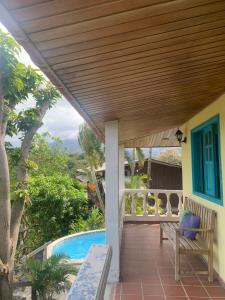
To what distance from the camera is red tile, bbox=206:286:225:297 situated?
3.87 meters

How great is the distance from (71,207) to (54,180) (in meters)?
1.37

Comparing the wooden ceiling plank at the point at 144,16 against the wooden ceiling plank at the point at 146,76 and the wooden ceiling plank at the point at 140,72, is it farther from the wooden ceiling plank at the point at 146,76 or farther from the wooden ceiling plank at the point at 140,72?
the wooden ceiling plank at the point at 146,76

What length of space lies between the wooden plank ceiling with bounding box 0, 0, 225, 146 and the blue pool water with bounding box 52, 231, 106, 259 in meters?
6.12

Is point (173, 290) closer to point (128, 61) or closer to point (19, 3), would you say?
point (128, 61)

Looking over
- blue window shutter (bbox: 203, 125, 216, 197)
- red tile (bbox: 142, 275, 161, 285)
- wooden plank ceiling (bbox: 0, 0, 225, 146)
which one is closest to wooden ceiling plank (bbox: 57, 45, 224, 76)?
wooden plank ceiling (bbox: 0, 0, 225, 146)

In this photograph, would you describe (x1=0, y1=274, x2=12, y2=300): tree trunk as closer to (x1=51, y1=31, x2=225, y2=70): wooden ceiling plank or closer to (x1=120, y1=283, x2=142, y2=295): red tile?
(x1=120, y1=283, x2=142, y2=295): red tile

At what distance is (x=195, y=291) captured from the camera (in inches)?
156

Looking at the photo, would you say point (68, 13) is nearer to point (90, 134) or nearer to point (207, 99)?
point (207, 99)

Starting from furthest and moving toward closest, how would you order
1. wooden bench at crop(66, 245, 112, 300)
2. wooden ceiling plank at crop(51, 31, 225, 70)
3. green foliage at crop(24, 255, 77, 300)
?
green foliage at crop(24, 255, 77, 300) < wooden ceiling plank at crop(51, 31, 225, 70) < wooden bench at crop(66, 245, 112, 300)

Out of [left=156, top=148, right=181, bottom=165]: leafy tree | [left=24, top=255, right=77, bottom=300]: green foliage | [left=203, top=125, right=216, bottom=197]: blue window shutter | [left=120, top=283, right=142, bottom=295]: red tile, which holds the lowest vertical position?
[left=24, top=255, right=77, bottom=300]: green foliage

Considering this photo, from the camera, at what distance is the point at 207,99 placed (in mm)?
4410

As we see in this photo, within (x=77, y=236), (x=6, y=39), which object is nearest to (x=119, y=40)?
(x=6, y=39)

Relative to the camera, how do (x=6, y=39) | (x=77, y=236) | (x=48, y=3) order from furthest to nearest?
1. (x=77, y=236)
2. (x=6, y=39)
3. (x=48, y=3)

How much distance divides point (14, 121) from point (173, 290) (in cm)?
764
